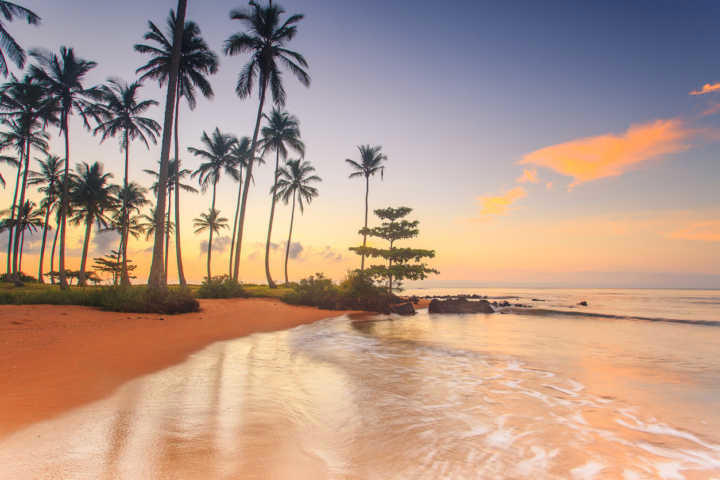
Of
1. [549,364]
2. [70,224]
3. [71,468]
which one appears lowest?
[549,364]

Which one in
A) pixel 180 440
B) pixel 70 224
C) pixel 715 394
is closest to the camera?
pixel 180 440

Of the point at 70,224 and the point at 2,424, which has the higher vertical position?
the point at 70,224

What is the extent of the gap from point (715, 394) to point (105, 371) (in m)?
9.40

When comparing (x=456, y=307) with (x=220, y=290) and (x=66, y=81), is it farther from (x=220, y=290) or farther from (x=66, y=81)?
(x=66, y=81)

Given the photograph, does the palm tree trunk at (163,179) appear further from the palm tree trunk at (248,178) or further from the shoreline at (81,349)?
the palm tree trunk at (248,178)

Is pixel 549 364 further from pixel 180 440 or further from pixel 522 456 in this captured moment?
pixel 180 440

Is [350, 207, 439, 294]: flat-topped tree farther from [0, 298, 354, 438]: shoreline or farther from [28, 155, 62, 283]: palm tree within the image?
[28, 155, 62, 283]: palm tree

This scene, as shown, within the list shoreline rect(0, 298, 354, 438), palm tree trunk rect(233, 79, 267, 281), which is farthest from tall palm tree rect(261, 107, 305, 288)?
shoreline rect(0, 298, 354, 438)

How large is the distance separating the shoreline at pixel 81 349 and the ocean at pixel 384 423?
36 cm

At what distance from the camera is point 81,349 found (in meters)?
6.28

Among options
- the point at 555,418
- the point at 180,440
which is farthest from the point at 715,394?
the point at 180,440

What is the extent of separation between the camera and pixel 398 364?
268 inches

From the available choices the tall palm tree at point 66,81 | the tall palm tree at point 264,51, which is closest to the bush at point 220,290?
the tall palm tree at point 264,51

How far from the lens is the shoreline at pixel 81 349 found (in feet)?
12.2
